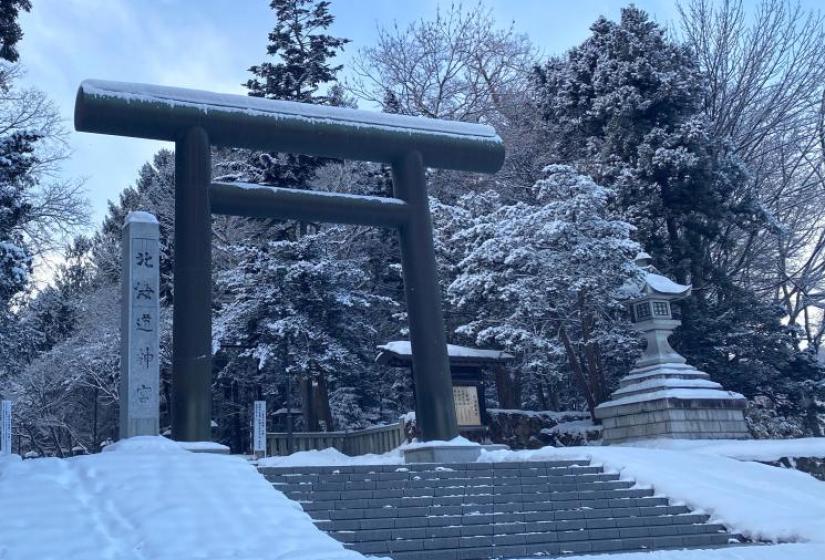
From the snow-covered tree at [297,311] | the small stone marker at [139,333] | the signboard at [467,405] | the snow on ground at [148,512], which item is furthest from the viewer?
the snow-covered tree at [297,311]

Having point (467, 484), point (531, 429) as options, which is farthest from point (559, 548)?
point (531, 429)

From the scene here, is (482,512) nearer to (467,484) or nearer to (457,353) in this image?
(467,484)

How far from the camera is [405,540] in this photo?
7816 millimetres

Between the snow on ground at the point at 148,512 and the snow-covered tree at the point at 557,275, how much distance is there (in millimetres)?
11078

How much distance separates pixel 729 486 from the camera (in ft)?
33.5

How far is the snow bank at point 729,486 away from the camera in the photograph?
29.0 ft

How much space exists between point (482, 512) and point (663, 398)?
7.02m

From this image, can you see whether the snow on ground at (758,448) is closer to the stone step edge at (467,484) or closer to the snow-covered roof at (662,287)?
the stone step edge at (467,484)

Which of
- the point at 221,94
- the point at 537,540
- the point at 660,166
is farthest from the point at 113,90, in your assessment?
the point at 660,166

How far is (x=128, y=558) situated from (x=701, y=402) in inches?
466

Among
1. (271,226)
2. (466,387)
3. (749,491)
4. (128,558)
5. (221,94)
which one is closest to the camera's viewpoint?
(128,558)

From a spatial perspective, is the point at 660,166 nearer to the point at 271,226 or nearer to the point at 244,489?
the point at 271,226

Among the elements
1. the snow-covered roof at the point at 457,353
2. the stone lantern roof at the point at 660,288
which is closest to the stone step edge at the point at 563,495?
the stone lantern roof at the point at 660,288

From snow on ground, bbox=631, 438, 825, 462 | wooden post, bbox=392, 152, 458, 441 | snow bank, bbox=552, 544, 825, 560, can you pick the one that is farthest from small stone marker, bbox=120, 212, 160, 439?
snow on ground, bbox=631, 438, 825, 462
